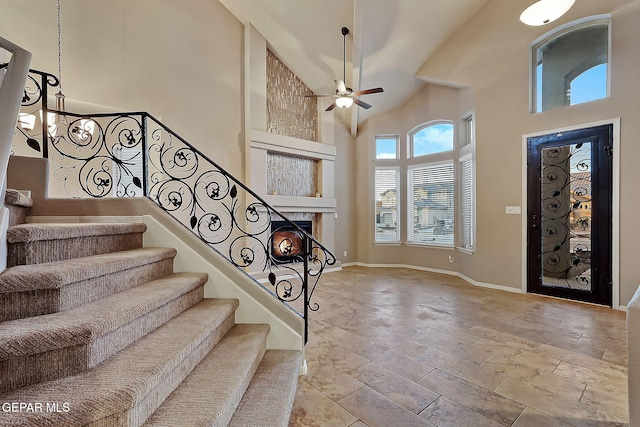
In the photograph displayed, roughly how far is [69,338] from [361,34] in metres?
4.97

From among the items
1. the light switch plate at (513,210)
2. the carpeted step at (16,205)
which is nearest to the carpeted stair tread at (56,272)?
the carpeted step at (16,205)

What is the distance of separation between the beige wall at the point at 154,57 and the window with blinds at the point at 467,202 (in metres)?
4.37

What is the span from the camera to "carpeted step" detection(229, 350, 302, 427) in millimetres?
1408

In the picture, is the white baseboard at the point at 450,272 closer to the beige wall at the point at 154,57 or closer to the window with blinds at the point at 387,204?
the window with blinds at the point at 387,204

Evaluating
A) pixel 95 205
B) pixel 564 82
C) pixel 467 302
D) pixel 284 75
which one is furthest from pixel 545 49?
pixel 95 205

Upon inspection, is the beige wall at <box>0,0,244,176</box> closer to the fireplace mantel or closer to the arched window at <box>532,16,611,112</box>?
the fireplace mantel

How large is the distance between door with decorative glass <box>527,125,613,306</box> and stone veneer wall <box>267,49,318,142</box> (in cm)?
420

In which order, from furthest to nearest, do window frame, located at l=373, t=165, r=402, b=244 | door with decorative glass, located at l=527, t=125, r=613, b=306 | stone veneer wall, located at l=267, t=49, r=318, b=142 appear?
window frame, located at l=373, t=165, r=402, b=244, stone veneer wall, located at l=267, t=49, r=318, b=142, door with decorative glass, located at l=527, t=125, r=613, b=306

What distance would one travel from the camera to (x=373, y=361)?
2410 mm

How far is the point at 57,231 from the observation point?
5.14ft

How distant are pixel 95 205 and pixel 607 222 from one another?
5.88 meters

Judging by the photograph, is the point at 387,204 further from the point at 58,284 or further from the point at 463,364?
the point at 58,284

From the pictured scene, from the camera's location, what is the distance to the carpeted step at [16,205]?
1.67 m

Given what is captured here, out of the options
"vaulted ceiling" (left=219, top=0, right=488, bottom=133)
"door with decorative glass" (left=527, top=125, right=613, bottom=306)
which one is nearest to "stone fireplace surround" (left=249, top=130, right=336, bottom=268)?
"vaulted ceiling" (left=219, top=0, right=488, bottom=133)
